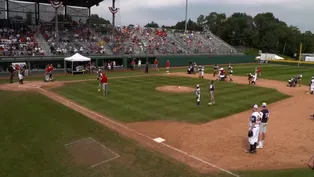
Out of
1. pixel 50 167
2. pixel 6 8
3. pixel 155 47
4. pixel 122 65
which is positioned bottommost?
pixel 50 167

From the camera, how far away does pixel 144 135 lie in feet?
41.2

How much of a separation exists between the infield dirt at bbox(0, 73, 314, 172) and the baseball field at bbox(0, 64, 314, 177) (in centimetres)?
4

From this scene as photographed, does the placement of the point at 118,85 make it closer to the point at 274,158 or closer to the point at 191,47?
the point at 274,158

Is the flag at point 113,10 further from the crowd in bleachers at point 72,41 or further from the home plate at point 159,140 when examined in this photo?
the home plate at point 159,140

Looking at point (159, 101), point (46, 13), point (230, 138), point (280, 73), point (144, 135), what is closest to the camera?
point (230, 138)

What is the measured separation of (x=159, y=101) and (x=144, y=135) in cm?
660

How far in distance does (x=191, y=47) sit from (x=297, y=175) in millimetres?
49247

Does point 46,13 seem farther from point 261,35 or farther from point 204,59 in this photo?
point 261,35

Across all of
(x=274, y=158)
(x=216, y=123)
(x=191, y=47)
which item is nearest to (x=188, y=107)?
(x=216, y=123)

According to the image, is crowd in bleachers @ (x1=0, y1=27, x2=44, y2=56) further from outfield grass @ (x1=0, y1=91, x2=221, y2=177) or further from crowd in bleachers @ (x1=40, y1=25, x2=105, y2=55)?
outfield grass @ (x1=0, y1=91, x2=221, y2=177)

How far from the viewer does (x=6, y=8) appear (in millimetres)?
39344

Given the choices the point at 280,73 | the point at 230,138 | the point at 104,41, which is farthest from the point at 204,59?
the point at 230,138

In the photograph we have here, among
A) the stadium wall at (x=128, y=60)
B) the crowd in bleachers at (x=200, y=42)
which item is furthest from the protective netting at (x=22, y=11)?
the crowd in bleachers at (x=200, y=42)

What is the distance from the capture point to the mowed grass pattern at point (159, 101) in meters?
15.8
